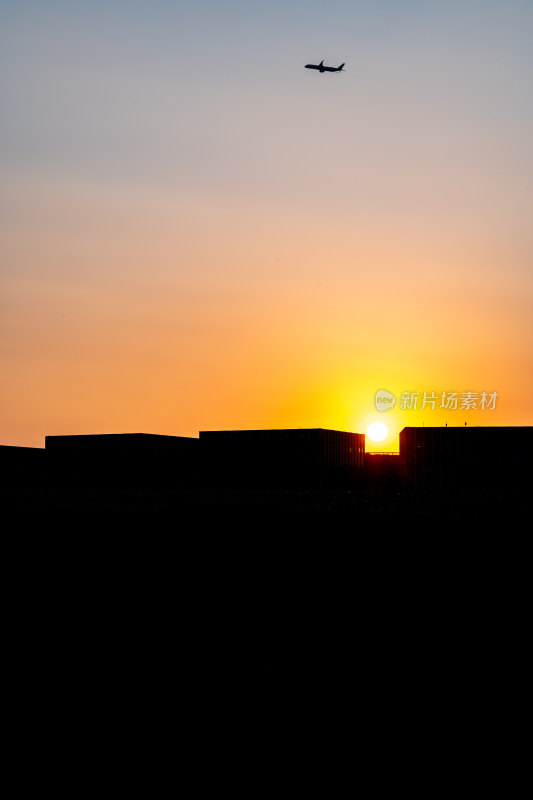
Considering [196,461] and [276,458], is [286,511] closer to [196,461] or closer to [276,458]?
[276,458]

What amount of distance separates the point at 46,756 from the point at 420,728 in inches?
220

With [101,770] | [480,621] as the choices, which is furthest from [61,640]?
[480,621]

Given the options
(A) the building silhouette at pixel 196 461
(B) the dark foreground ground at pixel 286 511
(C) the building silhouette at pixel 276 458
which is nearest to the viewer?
(B) the dark foreground ground at pixel 286 511

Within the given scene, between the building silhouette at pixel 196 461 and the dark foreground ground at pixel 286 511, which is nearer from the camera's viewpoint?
the dark foreground ground at pixel 286 511

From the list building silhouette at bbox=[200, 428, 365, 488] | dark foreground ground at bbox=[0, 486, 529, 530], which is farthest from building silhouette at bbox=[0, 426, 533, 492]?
dark foreground ground at bbox=[0, 486, 529, 530]

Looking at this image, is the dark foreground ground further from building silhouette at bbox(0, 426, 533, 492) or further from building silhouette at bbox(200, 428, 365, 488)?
building silhouette at bbox(200, 428, 365, 488)

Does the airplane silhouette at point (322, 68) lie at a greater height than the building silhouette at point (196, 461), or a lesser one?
greater

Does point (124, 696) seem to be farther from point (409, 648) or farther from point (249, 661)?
point (409, 648)

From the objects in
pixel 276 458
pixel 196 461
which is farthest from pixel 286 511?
pixel 196 461

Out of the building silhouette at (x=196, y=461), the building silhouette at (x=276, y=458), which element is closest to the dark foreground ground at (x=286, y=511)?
the building silhouette at (x=196, y=461)

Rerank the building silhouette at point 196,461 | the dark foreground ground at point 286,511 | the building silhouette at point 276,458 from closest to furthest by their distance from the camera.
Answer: the dark foreground ground at point 286,511 < the building silhouette at point 276,458 < the building silhouette at point 196,461

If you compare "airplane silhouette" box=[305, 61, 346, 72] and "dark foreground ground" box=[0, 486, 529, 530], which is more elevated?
"airplane silhouette" box=[305, 61, 346, 72]

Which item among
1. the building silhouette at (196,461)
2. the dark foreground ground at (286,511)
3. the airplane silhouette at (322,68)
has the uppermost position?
the airplane silhouette at (322,68)

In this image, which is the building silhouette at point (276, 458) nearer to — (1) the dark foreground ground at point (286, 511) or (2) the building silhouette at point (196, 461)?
(2) the building silhouette at point (196, 461)
